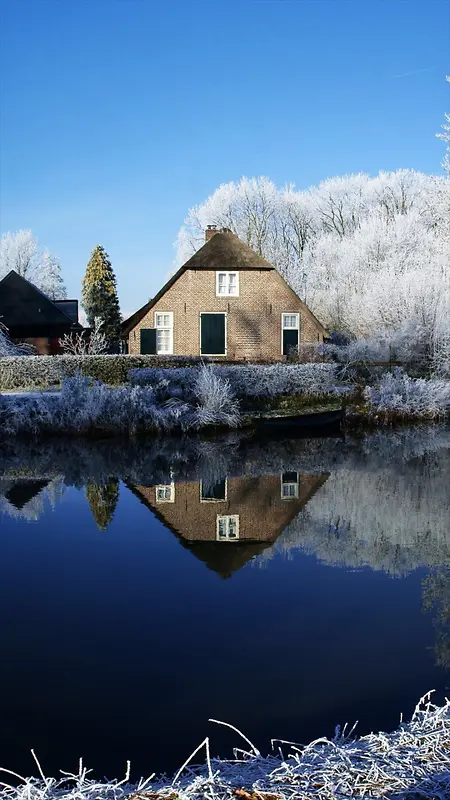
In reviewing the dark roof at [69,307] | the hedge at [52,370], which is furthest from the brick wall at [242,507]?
the dark roof at [69,307]

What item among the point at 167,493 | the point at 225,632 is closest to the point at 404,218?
the point at 167,493

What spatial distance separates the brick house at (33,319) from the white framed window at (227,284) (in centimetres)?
866

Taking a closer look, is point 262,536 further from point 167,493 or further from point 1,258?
point 1,258

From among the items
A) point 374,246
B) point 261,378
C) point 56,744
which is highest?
point 374,246

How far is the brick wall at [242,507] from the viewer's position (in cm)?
819

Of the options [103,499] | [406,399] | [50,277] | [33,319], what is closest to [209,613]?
[103,499]

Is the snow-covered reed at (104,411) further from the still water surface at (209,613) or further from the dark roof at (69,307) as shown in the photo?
the dark roof at (69,307)

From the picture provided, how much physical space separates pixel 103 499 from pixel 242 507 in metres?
2.36

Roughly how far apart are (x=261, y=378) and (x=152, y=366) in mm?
4636

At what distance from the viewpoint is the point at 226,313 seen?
2550 cm

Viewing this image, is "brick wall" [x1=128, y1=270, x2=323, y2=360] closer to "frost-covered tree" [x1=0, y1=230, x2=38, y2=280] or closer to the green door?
the green door

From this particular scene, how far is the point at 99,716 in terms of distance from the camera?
3.89 metres

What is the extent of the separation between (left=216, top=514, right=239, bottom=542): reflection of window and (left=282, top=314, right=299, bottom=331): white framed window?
17.4 meters

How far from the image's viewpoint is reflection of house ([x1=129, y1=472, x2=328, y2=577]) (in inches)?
292
